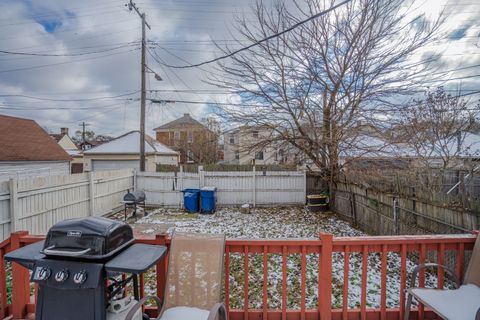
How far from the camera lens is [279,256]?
16.6 ft

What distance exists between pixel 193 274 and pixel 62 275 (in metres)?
0.84

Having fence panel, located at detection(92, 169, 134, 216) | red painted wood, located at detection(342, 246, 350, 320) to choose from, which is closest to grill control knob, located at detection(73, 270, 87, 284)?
red painted wood, located at detection(342, 246, 350, 320)

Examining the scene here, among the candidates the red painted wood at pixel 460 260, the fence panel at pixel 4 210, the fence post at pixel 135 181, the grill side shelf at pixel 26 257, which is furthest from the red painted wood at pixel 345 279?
the fence post at pixel 135 181

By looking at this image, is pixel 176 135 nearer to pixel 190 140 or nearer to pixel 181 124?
pixel 181 124

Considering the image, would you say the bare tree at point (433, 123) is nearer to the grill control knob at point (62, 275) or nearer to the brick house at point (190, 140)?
the grill control knob at point (62, 275)

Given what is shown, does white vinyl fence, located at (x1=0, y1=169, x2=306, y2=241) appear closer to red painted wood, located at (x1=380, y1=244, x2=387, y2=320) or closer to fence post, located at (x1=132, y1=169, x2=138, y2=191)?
fence post, located at (x1=132, y1=169, x2=138, y2=191)

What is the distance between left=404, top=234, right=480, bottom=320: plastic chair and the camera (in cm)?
179

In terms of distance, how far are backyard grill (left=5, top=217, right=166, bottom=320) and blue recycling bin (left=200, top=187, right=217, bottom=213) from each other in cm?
784

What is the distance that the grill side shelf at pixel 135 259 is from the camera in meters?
1.42

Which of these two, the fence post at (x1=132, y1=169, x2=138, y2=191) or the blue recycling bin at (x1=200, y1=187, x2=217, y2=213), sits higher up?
the fence post at (x1=132, y1=169, x2=138, y2=191)

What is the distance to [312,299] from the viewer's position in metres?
3.49

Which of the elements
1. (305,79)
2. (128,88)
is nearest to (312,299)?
(305,79)

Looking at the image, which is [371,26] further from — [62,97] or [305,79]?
[62,97]

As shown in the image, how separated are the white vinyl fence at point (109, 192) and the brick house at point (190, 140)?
9.27 m
